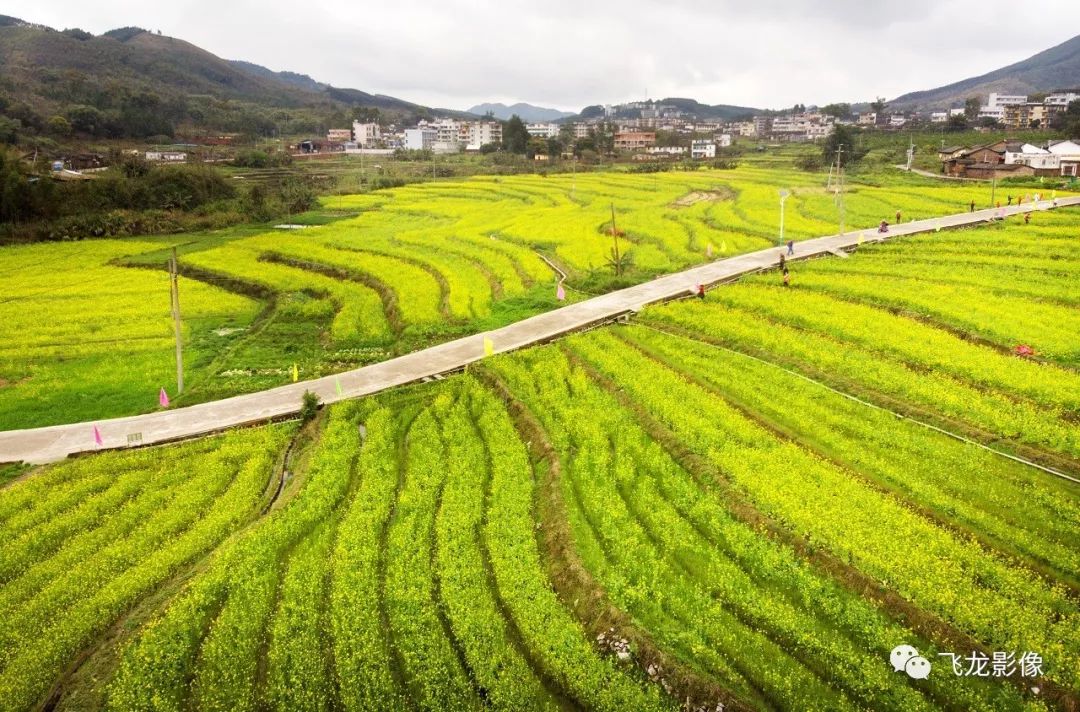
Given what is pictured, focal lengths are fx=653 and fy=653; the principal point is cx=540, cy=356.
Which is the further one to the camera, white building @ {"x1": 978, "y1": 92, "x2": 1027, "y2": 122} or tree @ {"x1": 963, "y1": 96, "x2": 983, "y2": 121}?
white building @ {"x1": 978, "y1": 92, "x2": 1027, "y2": 122}

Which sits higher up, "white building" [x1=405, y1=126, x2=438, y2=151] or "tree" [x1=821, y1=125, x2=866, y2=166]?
"white building" [x1=405, y1=126, x2=438, y2=151]

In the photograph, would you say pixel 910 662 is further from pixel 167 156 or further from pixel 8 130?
pixel 167 156

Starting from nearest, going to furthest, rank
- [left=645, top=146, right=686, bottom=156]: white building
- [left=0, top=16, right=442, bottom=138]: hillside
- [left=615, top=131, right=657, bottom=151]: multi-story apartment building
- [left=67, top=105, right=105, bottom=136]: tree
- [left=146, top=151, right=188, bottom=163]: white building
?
[left=146, top=151, right=188, bottom=163]: white building, [left=67, top=105, right=105, bottom=136]: tree, [left=0, top=16, right=442, bottom=138]: hillside, [left=645, top=146, right=686, bottom=156]: white building, [left=615, top=131, right=657, bottom=151]: multi-story apartment building

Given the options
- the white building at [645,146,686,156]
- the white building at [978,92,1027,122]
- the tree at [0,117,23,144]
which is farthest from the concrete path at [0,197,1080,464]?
the white building at [978,92,1027,122]

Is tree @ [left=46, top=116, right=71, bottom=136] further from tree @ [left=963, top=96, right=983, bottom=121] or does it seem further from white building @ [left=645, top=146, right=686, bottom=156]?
tree @ [left=963, top=96, right=983, bottom=121]

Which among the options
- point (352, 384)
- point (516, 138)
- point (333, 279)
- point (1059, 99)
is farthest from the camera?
point (1059, 99)

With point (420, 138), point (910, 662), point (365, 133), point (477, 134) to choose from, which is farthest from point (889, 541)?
point (420, 138)

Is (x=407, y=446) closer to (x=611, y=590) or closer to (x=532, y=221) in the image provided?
(x=611, y=590)
